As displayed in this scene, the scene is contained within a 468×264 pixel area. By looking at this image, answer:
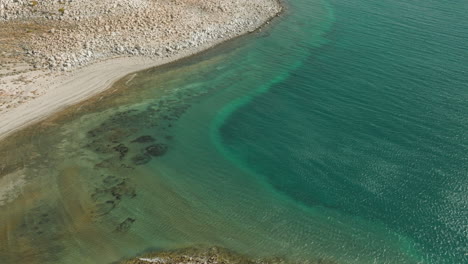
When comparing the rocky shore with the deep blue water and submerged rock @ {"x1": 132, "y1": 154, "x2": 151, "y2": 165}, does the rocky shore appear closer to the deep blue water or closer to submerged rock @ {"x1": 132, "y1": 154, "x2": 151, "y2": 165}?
the deep blue water

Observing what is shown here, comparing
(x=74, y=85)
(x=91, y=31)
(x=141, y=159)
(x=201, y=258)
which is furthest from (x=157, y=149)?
(x=91, y=31)

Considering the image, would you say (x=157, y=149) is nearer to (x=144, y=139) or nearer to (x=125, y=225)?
(x=144, y=139)

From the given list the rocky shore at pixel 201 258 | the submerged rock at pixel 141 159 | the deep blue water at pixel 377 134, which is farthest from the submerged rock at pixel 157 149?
the rocky shore at pixel 201 258

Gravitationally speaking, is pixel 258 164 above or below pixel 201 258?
above

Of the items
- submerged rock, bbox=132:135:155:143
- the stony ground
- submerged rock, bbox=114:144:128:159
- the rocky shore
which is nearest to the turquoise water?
submerged rock, bbox=132:135:155:143

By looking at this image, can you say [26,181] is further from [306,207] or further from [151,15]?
[151,15]
